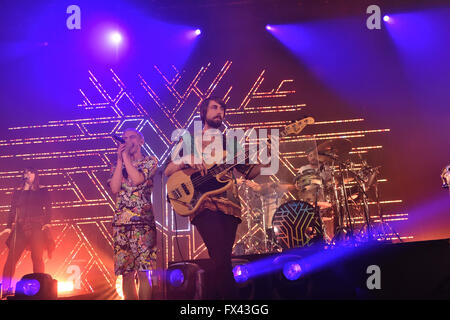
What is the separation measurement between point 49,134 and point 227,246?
18.3ft

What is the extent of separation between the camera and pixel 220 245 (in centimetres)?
317

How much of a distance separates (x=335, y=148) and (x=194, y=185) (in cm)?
281

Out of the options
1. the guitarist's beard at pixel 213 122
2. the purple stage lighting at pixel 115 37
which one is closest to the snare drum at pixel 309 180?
the guitarist's beard at pixel 213 122

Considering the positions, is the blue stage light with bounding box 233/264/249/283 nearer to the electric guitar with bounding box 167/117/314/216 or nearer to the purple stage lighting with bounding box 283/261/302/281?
the purple stage lighting with bounding box 283/261/302/281

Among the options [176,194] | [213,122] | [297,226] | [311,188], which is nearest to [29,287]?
[176,194]

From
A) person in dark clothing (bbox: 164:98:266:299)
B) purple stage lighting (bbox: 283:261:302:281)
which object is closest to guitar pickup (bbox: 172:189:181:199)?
person in dark clothing (bbox: 164:98:266:299)

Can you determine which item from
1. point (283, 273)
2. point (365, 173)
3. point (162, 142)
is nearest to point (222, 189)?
point (283, 273)

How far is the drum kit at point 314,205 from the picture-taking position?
16.7 ft

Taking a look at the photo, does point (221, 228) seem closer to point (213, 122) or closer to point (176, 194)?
point (176, 194)

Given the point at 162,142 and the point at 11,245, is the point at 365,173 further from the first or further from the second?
the point at 11,245

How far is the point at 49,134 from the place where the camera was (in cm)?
769

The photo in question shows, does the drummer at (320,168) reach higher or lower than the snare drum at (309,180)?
higher

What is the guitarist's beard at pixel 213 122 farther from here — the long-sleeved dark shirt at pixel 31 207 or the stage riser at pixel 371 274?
the long-sleeved dark shirt at pixel 31 207

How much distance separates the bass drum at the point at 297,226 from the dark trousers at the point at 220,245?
1.96 m
